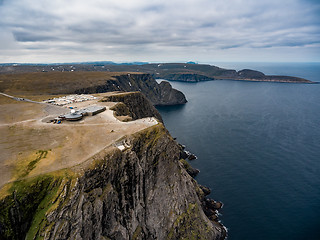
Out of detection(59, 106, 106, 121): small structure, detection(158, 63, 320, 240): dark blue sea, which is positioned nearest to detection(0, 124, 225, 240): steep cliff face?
detection(158, 63, 320, 240): dark blue sea

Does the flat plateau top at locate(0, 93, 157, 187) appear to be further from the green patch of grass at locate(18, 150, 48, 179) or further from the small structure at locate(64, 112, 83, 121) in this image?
the small structure at locate(64, 112, 83, 121)

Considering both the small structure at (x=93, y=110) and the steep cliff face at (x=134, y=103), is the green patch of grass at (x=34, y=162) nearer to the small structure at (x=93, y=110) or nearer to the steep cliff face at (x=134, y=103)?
the small structure at (x=93, y=110)

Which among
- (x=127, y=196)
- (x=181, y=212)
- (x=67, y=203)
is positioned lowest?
(x=181, y=212)

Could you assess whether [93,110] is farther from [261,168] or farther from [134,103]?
[261,168]

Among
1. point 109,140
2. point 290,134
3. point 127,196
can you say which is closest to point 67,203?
point 127,196

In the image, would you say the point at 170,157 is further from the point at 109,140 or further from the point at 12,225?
the point at 12,225

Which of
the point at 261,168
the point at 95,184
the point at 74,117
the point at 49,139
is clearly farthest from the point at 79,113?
the point at 261,168
